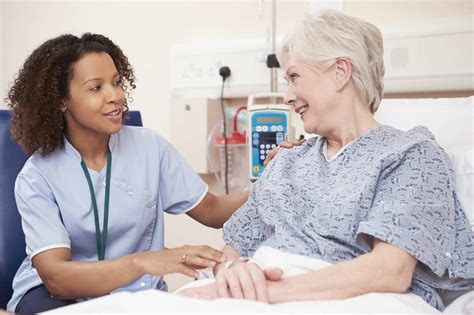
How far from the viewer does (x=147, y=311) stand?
2.95ft

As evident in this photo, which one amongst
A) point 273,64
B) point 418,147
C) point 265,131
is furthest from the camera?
point 273,64

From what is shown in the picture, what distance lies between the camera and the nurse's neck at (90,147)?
1.61 meters

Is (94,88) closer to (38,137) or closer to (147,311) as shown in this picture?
(38,137)

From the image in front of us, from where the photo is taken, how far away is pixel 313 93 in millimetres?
1360

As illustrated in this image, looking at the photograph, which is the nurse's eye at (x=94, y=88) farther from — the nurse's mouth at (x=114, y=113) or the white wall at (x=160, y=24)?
the white wall at (x=160, y=24)

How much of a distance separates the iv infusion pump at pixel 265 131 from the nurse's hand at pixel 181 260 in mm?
611

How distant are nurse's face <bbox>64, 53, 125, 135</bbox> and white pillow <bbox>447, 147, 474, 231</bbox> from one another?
0.91 meters

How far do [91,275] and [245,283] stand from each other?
52 cm

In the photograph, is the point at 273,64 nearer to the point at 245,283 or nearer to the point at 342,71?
the point at 342,71

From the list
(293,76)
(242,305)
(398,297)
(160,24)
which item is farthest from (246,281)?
(160,24)

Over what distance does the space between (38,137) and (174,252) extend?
0.51 metres

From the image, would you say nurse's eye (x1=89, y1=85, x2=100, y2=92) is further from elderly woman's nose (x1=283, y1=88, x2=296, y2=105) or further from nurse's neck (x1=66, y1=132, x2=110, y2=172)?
elderly woman's nose (x1=283, y1=88, x2=296, y2=105)

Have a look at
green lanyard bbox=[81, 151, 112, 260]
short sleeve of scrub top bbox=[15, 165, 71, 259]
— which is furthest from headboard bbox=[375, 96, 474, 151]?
short sleeve of scrub top bbox=[15, 165, 71, 259]

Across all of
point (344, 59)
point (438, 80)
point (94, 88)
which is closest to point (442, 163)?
point (344, 59)
